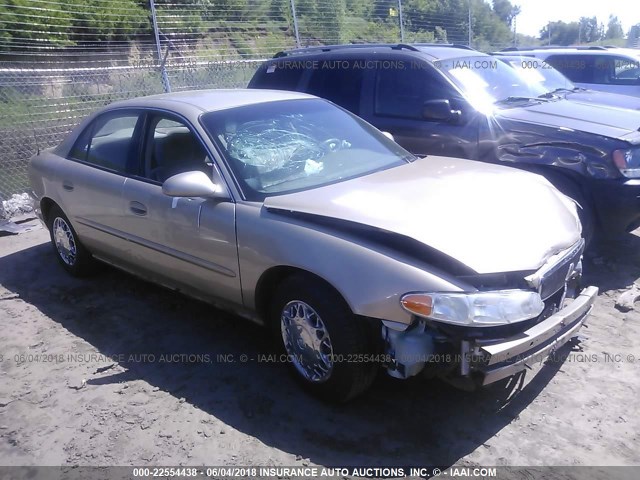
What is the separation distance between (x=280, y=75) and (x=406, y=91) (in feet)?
5.75

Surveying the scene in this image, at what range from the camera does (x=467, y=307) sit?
9.04 ft

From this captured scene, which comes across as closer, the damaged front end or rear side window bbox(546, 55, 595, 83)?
the damaged front end

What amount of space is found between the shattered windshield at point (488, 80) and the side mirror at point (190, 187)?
310 cm

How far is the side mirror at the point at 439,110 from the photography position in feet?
18.1

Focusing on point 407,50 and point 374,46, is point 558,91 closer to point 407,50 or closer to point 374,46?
point 407,50

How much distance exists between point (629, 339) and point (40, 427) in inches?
145

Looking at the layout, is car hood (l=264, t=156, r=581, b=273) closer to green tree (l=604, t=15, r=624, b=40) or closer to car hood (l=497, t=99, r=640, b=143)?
car hood (l=497, t=99, r=640, b=143)

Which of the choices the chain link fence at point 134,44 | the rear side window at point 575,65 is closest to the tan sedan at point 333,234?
the chain link fence at point 134,44

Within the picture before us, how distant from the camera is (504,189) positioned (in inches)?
143

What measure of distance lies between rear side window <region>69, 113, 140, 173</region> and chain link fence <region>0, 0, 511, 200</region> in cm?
349

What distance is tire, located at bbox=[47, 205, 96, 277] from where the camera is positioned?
5140mm

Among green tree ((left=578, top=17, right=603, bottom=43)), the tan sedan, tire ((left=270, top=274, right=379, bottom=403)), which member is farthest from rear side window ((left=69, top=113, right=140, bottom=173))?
green tree ((left=578, top=17, right=603, bottom=43))

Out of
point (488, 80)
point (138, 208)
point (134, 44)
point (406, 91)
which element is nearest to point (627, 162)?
point (488, 80)

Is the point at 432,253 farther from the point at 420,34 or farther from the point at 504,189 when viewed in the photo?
the point at 420,34
